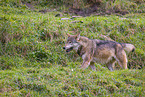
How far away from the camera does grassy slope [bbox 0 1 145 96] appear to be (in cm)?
673

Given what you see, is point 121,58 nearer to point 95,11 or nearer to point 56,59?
point 56,59

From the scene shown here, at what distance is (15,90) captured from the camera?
6.43 m

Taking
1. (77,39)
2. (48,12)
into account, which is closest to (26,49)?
(77,39)

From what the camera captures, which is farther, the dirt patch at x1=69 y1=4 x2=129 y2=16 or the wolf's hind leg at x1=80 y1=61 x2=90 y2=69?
the dirt patch at x1=69 y1=4 x2=129 y2=16

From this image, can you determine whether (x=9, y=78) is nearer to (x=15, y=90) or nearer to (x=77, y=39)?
(x=15, y=90)

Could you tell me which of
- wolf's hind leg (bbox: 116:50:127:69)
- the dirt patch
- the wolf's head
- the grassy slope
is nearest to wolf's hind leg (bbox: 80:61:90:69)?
the grassy slope

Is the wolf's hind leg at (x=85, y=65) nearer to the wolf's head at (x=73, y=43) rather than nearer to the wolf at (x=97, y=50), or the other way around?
the wolf at (x=97, y=50)

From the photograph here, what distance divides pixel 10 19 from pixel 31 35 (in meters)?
1.44

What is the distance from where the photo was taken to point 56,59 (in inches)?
402

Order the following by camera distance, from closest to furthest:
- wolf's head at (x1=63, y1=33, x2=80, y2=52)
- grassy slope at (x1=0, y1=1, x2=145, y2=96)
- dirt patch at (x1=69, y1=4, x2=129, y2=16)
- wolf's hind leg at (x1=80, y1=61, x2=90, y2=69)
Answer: grassy slope at (x1=0, y1=1, x2=145, y2=96) < wolf's hind leg at (x1=80, y1=61, x2=90, y2=69) < wolf's head at (x1=63, y1=33, x2=80, y2=52) < dirt patch at (x1=69, y1=4, x2=129, y2=16)

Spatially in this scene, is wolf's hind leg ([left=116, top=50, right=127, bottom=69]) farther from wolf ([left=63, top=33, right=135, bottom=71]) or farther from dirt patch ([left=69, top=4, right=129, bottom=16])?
dirt patch ([left=69, top=4, right=129, bottom=16])

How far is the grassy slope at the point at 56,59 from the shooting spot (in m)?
6.73

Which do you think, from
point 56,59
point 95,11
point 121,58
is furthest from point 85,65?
point 95,11

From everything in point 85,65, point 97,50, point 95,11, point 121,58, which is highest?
point 95,11
